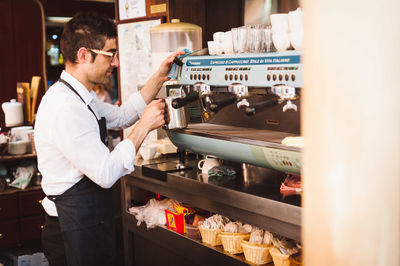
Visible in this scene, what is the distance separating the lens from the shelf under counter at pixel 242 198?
6.48ft

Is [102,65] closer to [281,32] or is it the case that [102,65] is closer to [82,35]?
[82,35]

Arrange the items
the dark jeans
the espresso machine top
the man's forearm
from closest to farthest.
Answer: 1. the espresso machine top
2. the dark jeans
3. the man's forearm

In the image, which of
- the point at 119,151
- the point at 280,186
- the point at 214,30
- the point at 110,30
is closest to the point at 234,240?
the point at 280,186

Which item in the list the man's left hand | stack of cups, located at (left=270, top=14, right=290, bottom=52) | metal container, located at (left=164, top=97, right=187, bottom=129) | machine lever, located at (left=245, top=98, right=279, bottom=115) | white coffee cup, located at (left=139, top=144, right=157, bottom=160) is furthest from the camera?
white coffee cup, located at (left=139, top=144, right=157, bottom=160)

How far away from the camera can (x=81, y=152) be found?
206cm

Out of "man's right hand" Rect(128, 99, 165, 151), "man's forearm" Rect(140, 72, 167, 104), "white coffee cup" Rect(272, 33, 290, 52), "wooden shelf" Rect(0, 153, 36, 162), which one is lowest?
"wooden shelf" Rect(0, 153, 36, 162)

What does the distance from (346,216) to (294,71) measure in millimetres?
1441

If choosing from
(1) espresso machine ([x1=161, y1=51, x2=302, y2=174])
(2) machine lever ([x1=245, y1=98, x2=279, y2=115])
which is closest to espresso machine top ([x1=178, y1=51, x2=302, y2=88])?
(1) espresso machine ([x1=161, y1=51, x2=302, y2=174])

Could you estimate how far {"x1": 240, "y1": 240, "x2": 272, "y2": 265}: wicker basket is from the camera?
86.7 inches

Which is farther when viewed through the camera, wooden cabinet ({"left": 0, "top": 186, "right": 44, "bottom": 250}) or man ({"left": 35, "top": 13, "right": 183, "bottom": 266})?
wooden cabinet ({"left": 0, "top": 186, "right": 44, "bottom": 250})

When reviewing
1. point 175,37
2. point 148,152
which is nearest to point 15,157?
point 148,152

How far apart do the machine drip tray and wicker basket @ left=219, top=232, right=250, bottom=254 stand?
0.54 metres

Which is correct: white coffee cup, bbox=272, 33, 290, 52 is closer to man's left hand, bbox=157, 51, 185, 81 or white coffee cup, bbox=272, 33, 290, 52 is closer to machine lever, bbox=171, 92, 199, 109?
machine lever, bbox=171, 92, 199, 109

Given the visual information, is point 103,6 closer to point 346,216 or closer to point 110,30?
point 110,30
